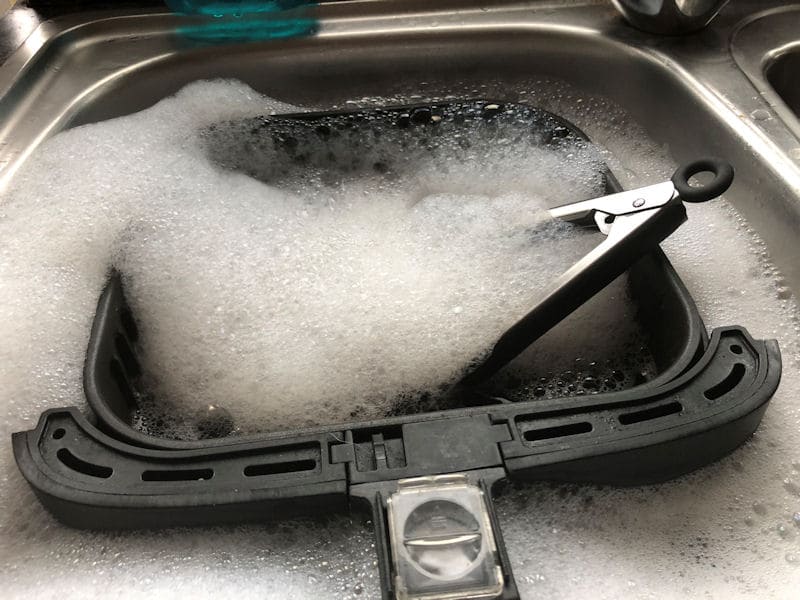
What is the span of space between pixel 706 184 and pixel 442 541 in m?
0.33

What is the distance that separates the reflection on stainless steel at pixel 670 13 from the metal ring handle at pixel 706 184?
335 mm

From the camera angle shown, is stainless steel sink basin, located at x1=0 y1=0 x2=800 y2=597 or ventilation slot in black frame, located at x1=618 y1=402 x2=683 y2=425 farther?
stainless steel sink basin, located at x1=0 y1=0 x2=800 y2=597

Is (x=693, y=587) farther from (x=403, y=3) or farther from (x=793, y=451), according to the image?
(x=403, y=3)

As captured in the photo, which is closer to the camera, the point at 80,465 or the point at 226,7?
the point at 80,465

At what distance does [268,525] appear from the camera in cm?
47

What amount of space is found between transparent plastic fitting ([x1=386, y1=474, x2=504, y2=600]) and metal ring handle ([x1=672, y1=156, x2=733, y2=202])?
28 centimetres

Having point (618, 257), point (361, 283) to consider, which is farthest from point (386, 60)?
point (618, 257)

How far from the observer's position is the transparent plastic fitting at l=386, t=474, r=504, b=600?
374mm

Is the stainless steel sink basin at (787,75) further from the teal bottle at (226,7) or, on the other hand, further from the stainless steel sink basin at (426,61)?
the teal bottle at (226,7)

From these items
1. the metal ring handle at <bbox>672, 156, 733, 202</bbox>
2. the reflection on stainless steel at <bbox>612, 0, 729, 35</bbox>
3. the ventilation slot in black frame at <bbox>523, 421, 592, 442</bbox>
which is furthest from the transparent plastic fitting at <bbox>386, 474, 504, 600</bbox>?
the reflection on stainless steel at <bbox>612, 0, 729, 35</bbox>

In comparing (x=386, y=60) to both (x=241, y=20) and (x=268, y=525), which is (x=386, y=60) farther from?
(x=268, y=525)

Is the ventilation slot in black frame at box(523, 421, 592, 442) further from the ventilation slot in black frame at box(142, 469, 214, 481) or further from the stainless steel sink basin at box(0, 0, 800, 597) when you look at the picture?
the stainless steel sink basin at box(0, 0, 800, 597)

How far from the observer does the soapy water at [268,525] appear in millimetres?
447

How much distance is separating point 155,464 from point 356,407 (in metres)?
0.20
